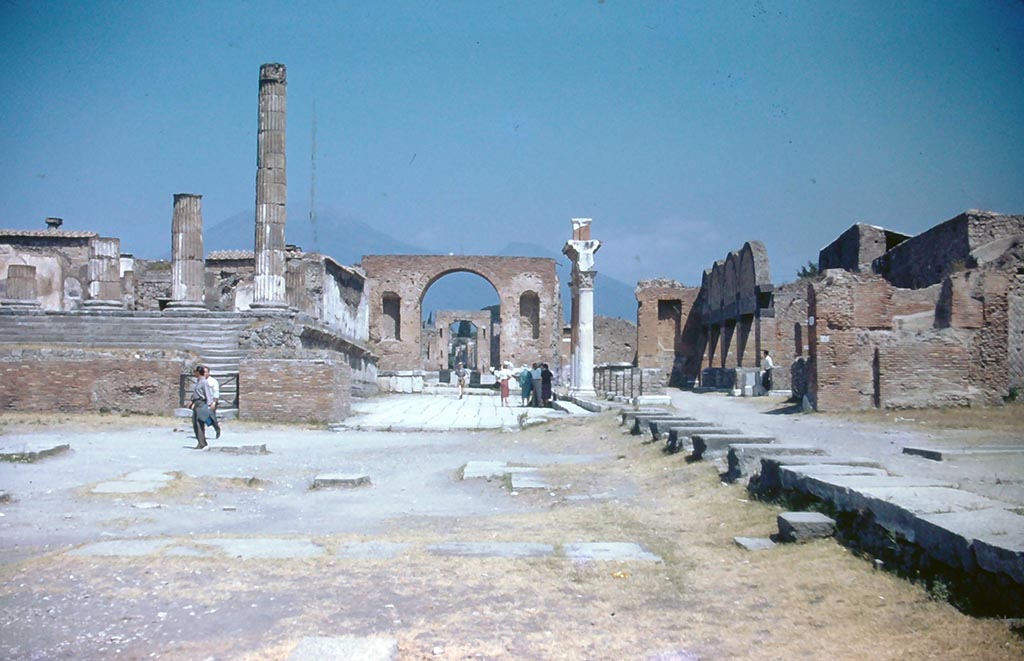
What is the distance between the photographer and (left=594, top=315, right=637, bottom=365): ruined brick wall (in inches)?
1864

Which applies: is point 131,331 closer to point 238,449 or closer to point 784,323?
point 238,449

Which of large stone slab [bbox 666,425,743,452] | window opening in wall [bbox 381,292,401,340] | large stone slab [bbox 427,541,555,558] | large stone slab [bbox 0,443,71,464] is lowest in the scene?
large stone slab [bbox 427,541,555,558]

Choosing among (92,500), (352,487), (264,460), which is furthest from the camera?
(264,460)

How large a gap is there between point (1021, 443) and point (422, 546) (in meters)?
7.05

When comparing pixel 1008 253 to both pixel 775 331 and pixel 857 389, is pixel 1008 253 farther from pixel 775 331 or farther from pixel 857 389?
pixel 775 331

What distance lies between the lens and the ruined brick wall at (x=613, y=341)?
47.3 m

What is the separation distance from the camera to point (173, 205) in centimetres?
2233

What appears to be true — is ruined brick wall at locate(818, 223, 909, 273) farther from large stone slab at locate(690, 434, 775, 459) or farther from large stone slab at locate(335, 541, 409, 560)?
large stone slab at locate(335, 541, 409, 560)

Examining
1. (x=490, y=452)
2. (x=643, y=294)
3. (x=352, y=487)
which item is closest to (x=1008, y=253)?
(x=490, y=452)

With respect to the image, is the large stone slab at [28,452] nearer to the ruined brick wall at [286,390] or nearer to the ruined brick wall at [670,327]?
the ruined brick wall at [286,390]

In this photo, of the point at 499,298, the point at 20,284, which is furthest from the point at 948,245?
the point at 499,298

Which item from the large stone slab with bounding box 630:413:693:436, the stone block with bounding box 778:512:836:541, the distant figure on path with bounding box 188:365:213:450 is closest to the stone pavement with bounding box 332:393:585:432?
the large stone slab with bounding box 630:413:693:436

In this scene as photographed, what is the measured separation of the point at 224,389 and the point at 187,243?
7402 millimetres

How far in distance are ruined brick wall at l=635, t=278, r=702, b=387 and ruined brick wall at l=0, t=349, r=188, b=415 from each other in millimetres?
24104
